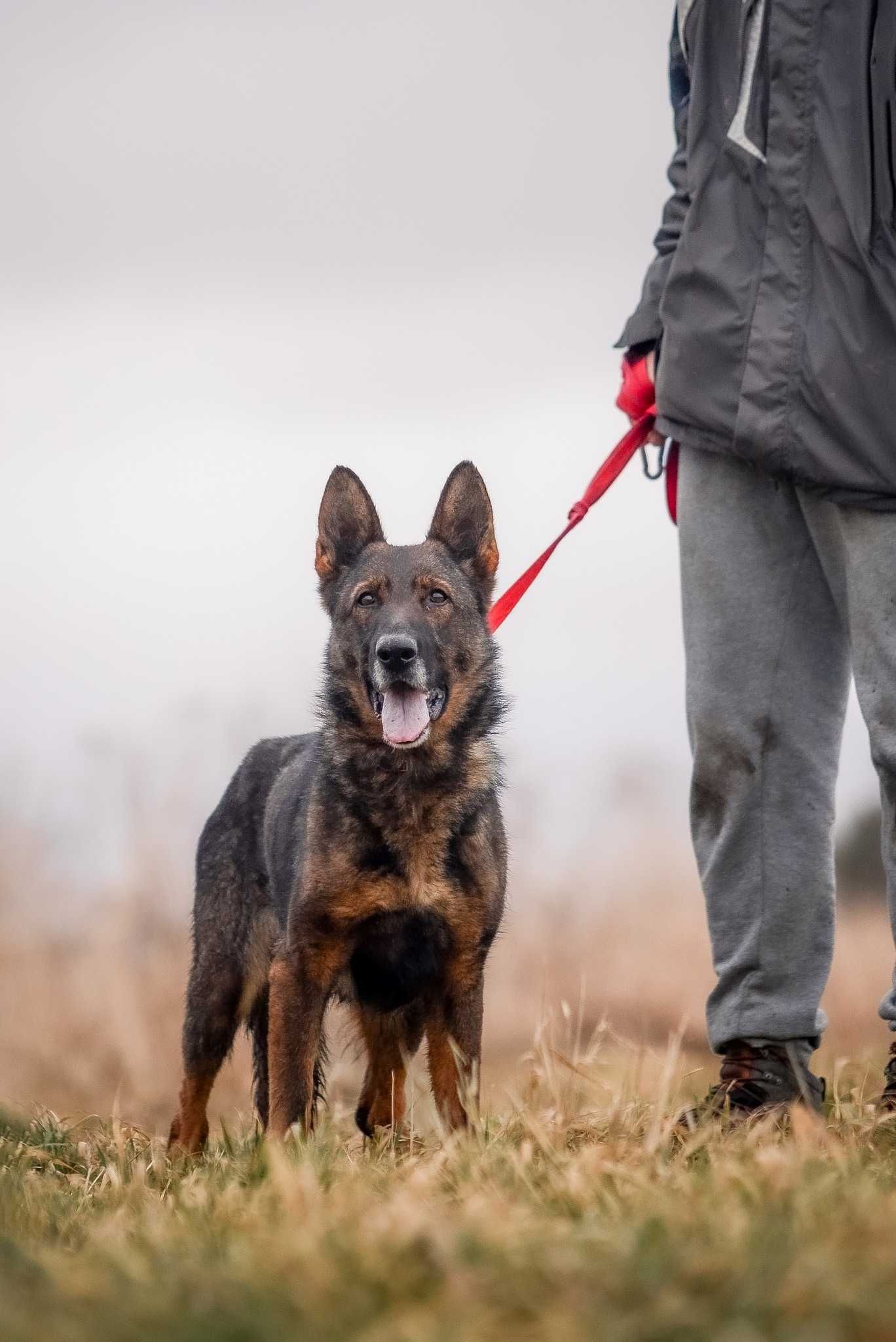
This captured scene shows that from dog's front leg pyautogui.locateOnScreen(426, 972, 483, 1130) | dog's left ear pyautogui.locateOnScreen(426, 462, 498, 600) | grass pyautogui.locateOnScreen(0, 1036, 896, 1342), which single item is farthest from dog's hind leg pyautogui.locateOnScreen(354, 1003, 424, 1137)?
dog's left ear pyautogui.locateOnScreen(426, 462, 498, 600)

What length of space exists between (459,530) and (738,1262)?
126 inches

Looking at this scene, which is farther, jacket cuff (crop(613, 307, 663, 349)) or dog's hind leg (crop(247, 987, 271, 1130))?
dog's hind leg (crop(247, 987, 271, 1130))

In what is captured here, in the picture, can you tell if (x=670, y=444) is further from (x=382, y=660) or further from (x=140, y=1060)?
(x=140, y=1060)

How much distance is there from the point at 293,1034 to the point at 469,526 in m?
1.65

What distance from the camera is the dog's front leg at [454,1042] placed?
13.1ft

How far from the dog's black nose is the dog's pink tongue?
11cm

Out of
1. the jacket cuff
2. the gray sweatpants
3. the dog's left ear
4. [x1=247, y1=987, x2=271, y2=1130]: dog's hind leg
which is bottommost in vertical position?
[x1=247, y1=987, x2=271, y2=1130]: dog's hind leg

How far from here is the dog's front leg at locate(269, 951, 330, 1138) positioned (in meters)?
4.02

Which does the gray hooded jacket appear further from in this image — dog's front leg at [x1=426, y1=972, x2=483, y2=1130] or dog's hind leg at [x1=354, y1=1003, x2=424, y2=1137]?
dog's hind leg at [x1=354, y1=1003, x2=424, y2=1137]

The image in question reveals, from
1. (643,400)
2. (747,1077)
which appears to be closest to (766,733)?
(747,1077)

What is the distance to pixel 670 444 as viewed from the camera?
3.80m

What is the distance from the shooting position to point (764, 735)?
11.6 feet

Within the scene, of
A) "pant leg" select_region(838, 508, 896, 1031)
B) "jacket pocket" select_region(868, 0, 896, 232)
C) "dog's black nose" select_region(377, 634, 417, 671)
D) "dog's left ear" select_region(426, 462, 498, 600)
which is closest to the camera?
"jacket pocket" select_region(868, 0, 896, 232)

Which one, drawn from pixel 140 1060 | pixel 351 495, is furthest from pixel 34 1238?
pixel 140 1060
